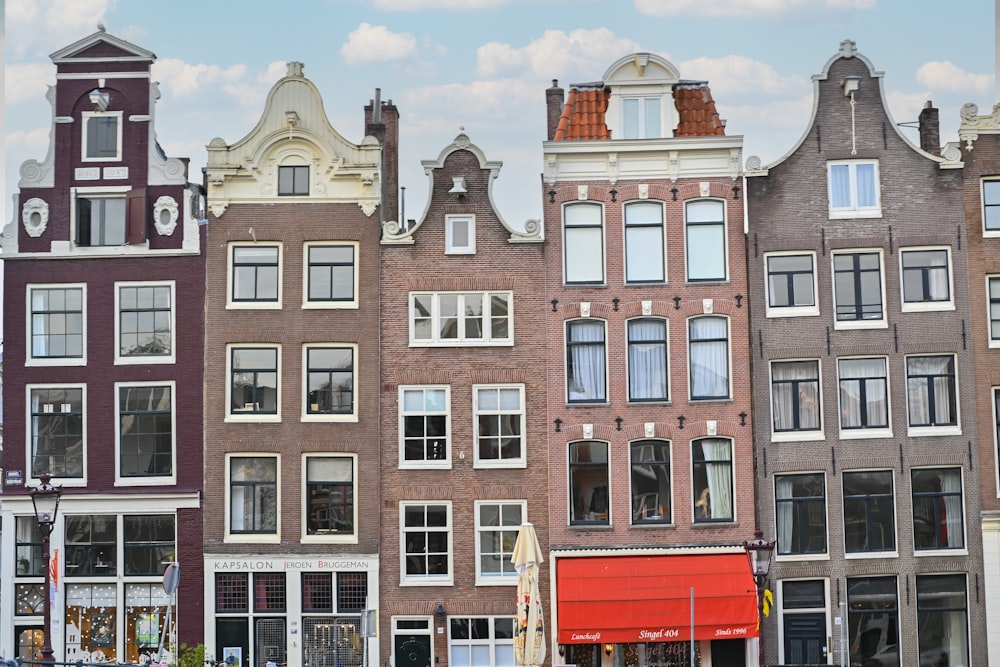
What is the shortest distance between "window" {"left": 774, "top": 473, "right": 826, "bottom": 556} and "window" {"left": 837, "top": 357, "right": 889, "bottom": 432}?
1.64 m

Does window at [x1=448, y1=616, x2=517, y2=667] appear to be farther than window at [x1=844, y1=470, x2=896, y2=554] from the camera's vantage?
No

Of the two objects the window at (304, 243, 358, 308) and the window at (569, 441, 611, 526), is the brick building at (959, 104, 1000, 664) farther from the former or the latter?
the window at (304, 243, 358, 308)

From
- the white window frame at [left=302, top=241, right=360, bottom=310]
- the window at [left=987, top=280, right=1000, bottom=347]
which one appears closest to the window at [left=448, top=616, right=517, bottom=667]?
the white window frame at [left=302, top=241, right=360, bottom=310]

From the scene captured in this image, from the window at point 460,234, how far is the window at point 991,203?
41.7ft

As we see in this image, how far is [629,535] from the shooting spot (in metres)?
32.9

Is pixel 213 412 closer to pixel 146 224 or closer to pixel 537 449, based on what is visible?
pixel 146 224

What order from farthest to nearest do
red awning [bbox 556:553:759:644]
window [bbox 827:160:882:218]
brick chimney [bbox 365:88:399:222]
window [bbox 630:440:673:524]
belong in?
brick chimney [bbox 365:88:399:222]
window [bbox 827:160:882:218]
window [bbox 630:440:673:524]
red awning [bbox 556:553:759:644]

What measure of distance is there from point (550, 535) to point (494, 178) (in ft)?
29.3

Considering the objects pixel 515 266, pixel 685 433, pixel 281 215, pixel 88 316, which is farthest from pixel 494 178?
pixel 88 316

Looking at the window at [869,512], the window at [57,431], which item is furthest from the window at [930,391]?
the window at [57,431]

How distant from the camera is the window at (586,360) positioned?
1313 inches

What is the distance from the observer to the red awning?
31688mm

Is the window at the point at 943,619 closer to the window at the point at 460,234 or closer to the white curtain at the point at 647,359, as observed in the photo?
the white curtain at the point at 647,359

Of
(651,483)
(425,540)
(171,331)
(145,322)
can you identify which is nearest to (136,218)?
(145,322)
